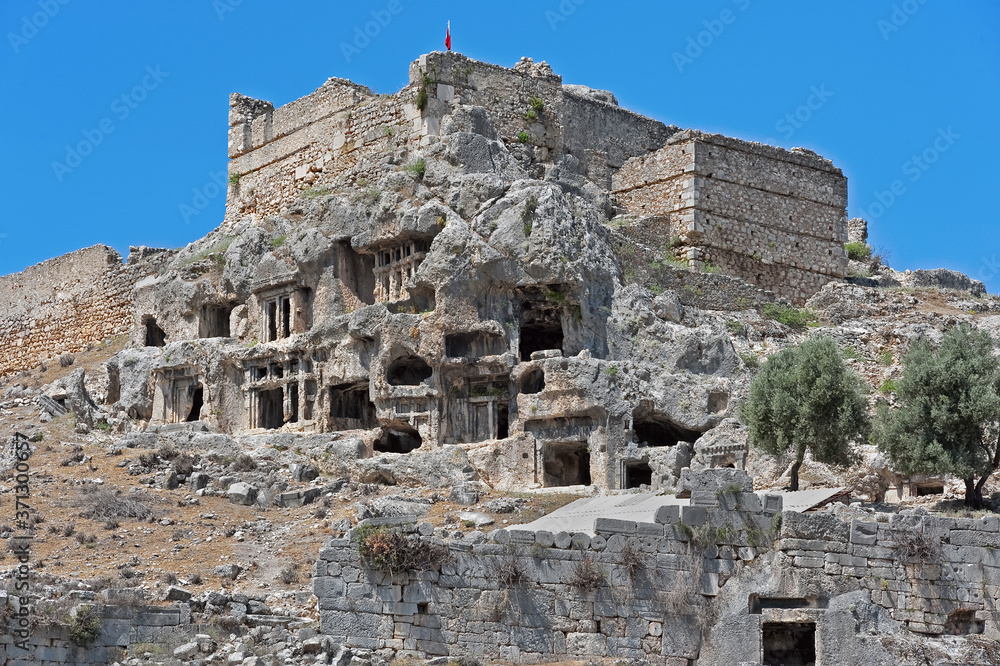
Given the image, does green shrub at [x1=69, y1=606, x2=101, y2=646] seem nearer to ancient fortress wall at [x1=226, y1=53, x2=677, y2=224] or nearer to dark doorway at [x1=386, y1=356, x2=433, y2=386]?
dark doorway at [x1=386, y1=356, x2=433, y2=386]

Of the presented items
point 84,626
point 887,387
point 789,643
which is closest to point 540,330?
point 887,387

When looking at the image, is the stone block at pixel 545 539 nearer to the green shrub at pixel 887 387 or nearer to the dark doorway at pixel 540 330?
the green shrub at pixel 887 387

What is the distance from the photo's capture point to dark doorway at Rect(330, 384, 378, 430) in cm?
3716

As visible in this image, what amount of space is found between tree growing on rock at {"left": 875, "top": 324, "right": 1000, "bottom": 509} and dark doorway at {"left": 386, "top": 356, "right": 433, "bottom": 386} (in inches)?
545

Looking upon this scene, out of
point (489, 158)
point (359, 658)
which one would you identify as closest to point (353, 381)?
point (489, 158)

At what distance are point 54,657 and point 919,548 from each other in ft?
39.7

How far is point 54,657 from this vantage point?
1894 cm

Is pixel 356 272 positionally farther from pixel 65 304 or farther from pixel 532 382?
pixel 65 304

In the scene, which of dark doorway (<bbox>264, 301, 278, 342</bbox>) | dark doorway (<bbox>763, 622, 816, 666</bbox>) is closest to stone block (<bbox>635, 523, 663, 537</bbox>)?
dark doorway (<bbox>763, 622, 816, 666</bbox>)

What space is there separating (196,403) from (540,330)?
33.5ft

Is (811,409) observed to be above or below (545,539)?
above

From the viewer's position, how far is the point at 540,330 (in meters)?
37.7

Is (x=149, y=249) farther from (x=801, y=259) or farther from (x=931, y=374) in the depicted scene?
(x=931, y=374)

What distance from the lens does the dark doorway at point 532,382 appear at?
115 feet
